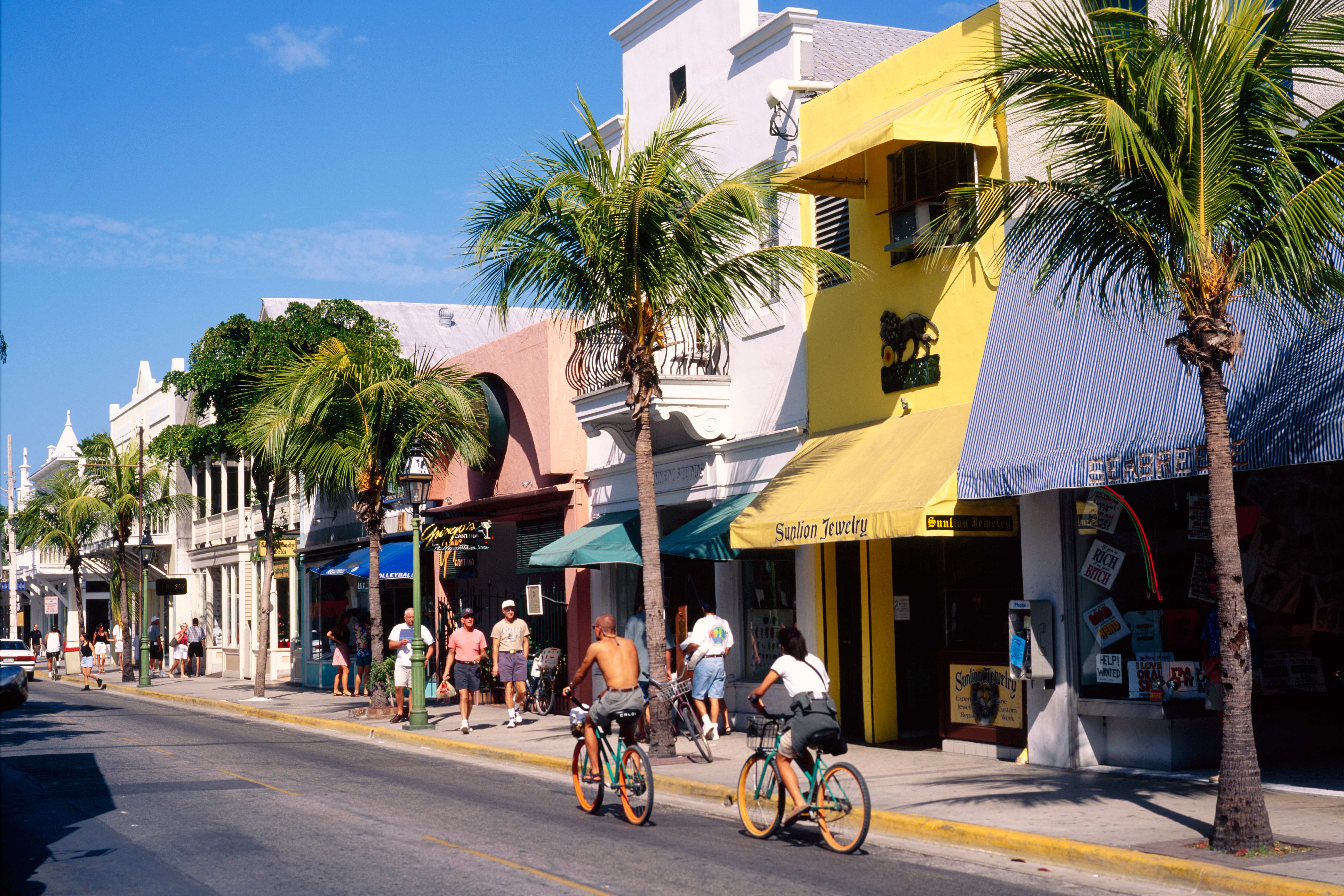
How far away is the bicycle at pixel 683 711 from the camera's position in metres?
14.9

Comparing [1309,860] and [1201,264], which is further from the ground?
[1201,264]

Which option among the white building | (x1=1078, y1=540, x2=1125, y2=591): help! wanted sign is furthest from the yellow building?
(x1=1078, y1=540, x2=1125, y2=591): help! wanted sign

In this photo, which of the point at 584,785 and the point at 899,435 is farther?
the point at 899,435

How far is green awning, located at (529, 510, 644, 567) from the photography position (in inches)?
744

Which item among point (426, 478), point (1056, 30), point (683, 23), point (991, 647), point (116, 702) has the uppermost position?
point (683, 23)

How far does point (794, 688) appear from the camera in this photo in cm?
988

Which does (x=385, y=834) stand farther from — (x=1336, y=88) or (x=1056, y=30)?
(x=1336, y=88)

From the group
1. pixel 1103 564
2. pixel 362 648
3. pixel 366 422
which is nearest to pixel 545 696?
pixel 366 422

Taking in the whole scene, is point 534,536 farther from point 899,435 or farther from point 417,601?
point 899,435

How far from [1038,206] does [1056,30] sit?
131 cm

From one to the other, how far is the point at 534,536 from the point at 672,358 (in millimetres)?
6129

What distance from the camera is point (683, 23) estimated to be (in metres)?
20.1

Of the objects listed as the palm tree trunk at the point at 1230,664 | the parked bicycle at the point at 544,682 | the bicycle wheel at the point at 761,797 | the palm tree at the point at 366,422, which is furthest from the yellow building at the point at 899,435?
the palm tree at the point at 366,422

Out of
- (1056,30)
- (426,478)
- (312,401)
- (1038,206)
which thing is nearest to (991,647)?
(1038,206)
